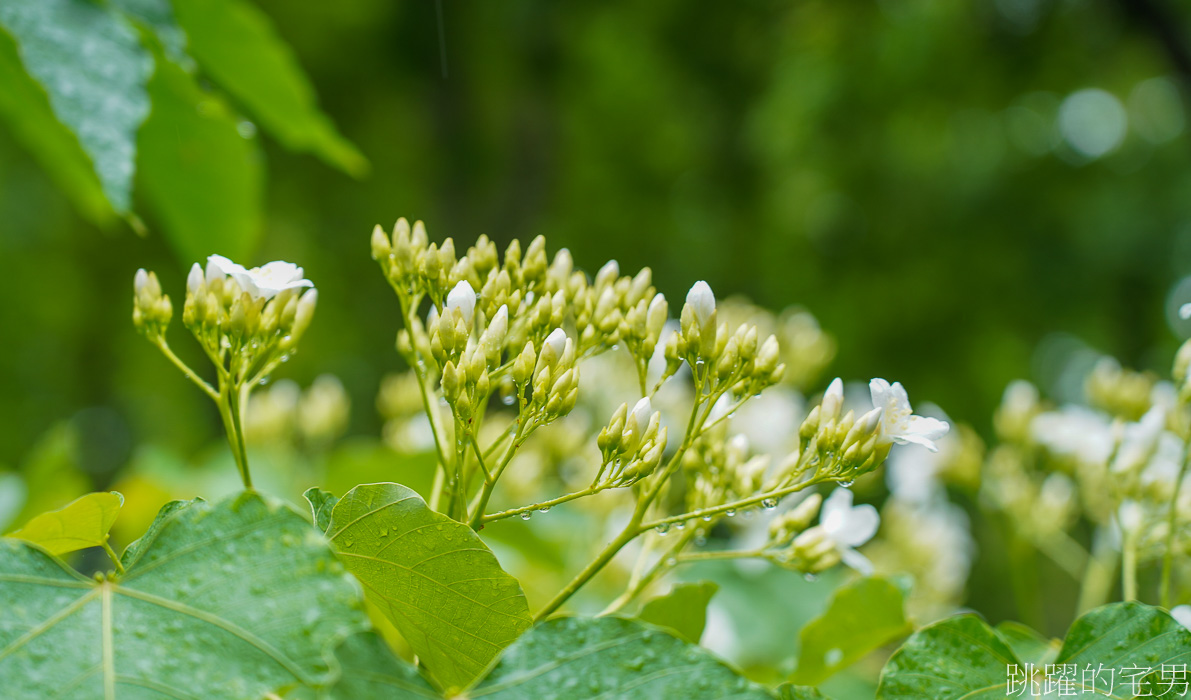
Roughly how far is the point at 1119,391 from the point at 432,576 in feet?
4.67

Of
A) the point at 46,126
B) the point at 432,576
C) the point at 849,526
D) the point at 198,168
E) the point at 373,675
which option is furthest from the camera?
the point at 198,168

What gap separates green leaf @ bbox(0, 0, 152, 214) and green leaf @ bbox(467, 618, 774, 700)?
2.41 ft

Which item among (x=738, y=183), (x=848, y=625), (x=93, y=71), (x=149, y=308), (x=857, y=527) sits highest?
(x=738, y=183)

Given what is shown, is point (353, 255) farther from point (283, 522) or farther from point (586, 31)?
point (283, 522)

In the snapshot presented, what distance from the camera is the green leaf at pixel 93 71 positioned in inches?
38.4

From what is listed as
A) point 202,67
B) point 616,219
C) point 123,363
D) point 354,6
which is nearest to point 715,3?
point 616,219

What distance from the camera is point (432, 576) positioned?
0.63 meters

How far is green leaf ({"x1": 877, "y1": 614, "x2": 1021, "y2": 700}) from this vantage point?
0.66m

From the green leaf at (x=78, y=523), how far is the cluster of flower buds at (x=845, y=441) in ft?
2.02

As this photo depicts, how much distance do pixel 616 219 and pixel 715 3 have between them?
7.20 feet

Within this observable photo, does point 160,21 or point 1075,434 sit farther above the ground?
point 160,21

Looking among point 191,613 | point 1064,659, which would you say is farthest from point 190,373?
point 1064,659

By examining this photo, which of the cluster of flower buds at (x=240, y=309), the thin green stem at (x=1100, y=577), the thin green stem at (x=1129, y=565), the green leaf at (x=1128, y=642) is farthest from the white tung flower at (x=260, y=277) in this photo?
the thin green stem at (x=1100, y=577)

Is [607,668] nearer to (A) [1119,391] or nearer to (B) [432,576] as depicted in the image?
(B) [432,576]
